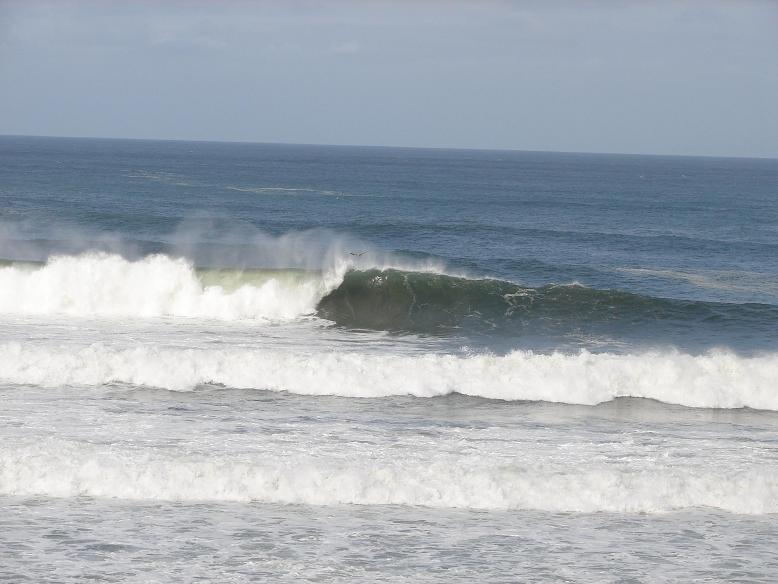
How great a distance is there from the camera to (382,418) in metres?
13.3

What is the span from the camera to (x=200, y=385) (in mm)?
14859

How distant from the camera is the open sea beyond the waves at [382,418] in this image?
8.75 meters

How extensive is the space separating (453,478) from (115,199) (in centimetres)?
4330

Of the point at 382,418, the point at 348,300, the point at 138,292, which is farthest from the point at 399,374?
the point at 138,292

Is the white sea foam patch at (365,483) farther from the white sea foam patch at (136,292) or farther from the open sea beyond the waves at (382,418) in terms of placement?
the white sea foam patch at (136,292)

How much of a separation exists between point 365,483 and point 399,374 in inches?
204

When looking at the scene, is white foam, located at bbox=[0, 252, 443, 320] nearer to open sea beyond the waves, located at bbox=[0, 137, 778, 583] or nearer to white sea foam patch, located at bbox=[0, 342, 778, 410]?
open sea beyond the waves, located at bbox=[0, 137, 778, 583]

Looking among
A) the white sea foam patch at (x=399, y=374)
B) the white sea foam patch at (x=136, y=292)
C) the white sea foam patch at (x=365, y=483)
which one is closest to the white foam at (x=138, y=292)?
the white sea foam patch at (x=136, y=292)

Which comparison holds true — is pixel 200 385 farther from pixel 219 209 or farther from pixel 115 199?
pixel 115 199

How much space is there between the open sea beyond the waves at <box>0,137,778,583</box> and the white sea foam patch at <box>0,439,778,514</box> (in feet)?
0.11

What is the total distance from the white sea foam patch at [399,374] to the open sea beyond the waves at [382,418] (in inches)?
2.0

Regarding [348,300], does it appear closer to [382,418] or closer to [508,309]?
[508,309]

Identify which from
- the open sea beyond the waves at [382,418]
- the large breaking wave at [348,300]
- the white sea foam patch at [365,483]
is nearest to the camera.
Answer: the open sea beyond the waves at [382,418]

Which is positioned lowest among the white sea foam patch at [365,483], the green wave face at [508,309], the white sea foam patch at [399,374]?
the white sea foam patch at [365,483]
